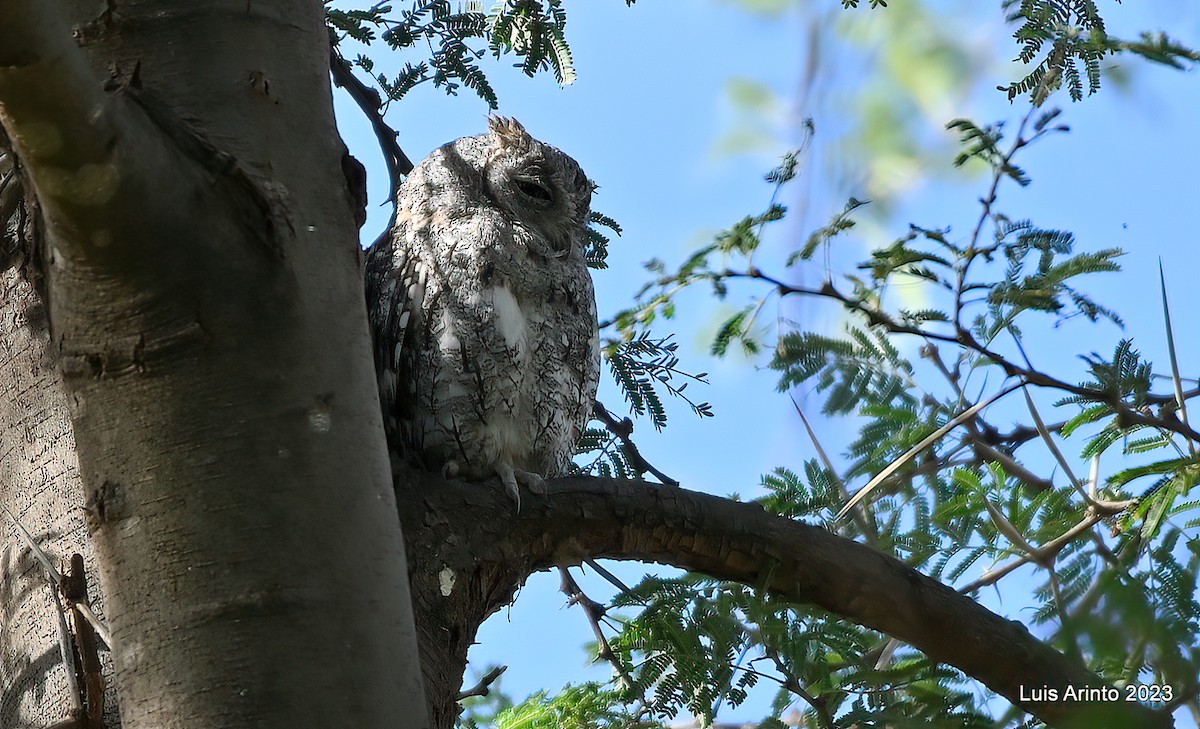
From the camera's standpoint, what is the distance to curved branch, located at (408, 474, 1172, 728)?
1.52 m

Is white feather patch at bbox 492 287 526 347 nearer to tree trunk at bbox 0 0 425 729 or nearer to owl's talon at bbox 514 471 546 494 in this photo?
owl's talon at bbox 514 471 546 494

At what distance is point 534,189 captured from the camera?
2.60m

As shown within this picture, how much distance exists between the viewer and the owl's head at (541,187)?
2.56 m

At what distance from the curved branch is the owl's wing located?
76 cm

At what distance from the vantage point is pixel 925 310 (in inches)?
75.2

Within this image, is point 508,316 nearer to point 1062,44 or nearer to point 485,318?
point 485,318

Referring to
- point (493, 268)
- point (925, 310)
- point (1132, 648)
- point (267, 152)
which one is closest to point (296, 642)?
point (267, 152)

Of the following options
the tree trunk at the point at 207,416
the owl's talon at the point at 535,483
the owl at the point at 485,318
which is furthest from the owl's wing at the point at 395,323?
the tree trunk at the point at 207,416

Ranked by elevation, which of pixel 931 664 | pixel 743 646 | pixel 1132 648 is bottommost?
pixel 1132 648

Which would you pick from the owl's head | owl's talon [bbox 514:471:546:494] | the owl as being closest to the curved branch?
owl's talon [bbox 514:471:546:494]

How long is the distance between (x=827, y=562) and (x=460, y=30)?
1445mm

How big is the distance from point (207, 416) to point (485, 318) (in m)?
1.29

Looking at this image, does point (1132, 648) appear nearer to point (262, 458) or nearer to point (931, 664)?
point (262, 458)

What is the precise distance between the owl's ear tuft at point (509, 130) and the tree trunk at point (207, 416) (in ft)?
5.13
